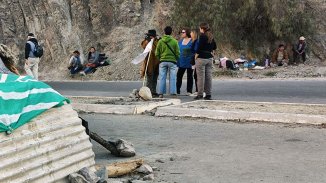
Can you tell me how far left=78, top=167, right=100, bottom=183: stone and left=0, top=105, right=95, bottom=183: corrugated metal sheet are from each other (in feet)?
0.29

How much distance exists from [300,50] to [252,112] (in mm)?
14079

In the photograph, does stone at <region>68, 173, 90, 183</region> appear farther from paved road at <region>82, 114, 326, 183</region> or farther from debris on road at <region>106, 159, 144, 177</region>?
paved road at <region>82, 114, 326, 183</region>

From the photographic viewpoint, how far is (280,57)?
23094 millimetres

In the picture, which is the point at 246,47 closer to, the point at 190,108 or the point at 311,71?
the point at 311,71

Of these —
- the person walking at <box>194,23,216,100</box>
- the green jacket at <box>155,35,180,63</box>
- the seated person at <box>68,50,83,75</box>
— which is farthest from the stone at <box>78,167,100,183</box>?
the seated person at <box>68,50,83,75</box>

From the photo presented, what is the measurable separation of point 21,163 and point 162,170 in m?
2.01

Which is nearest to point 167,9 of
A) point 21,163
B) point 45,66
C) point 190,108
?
point 45,66

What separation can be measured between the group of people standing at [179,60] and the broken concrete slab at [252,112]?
1.41 m

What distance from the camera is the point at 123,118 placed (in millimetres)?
10711

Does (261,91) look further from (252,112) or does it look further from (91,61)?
(91,61)

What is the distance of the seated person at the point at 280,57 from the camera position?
75.2 feet

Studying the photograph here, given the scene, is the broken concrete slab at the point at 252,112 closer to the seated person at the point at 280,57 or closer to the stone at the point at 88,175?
the stone at the point at 88,175

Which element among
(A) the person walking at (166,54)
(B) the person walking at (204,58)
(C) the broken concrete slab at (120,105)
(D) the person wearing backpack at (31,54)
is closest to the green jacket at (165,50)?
(A) the person walking at (166,54)

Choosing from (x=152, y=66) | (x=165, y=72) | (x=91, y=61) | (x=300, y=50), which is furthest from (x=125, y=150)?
(x=91, y=61)
